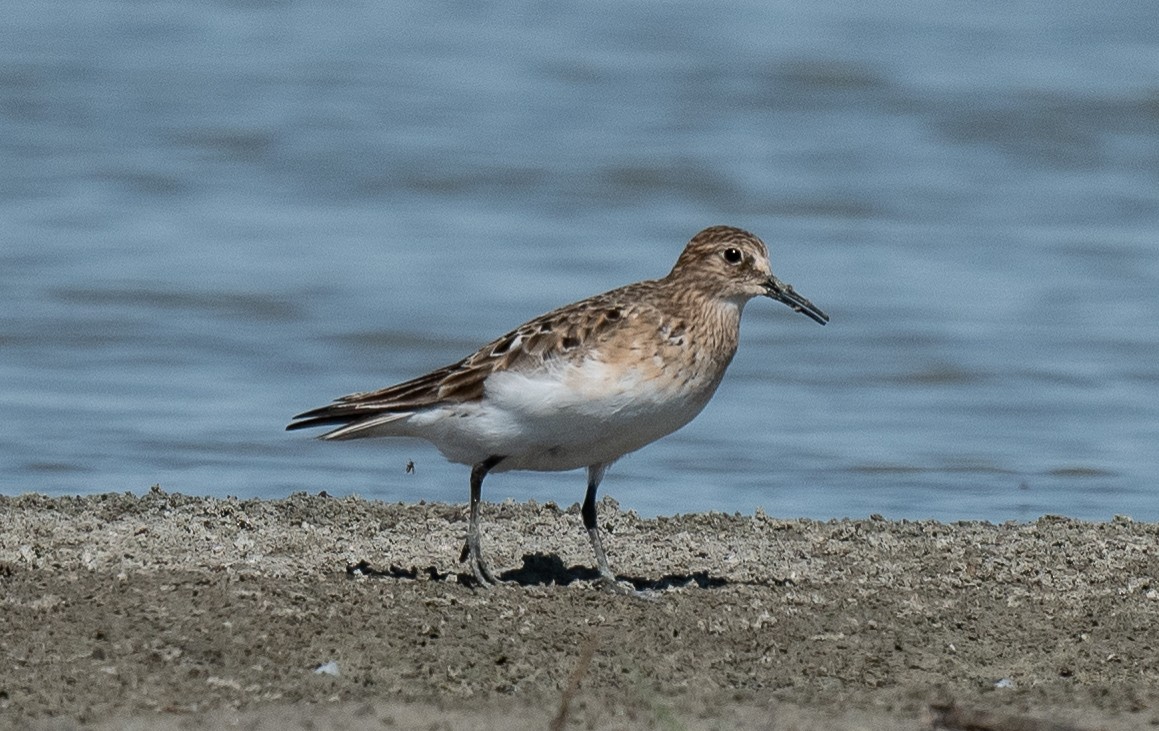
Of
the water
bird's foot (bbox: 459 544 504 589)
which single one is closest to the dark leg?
bird's foot (bbox: 459 544 504 589)

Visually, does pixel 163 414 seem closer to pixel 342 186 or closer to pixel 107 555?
pixel 107 555

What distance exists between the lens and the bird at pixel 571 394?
699 centimetres

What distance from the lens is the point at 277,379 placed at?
11828 mm

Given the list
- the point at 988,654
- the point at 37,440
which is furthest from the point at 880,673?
the point at 37,440

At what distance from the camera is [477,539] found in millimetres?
7219

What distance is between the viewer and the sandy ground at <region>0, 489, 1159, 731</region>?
5.61 m

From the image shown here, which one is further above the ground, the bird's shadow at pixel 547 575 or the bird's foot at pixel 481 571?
the bird's foot at pixel 481 571

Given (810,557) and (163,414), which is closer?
(810,557)

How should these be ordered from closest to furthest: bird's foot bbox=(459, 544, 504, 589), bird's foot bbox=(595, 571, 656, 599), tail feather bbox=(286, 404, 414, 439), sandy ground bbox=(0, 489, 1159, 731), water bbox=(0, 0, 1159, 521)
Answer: sandy ground bbox=(0, 489, 1159, 731)
bird's foot bbox=(595, 571, 656, 599)
bird's foot bbox=(459, 544, 504, 589)
tail feather bbox=(286, 404, 414, 439)
water bbox=(0, 0, 1159, 521)

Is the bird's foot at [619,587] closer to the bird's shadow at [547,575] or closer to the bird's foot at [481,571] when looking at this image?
the bird's shadow at [547,575]

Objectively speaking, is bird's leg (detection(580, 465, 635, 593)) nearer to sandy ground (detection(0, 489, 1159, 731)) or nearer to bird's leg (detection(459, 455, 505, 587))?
sandy ground (detection(0, 489, 1159, 731))

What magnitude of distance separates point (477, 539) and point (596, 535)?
460mm

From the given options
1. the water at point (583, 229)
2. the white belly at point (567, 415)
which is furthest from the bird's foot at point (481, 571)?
the water at point (583, 229)

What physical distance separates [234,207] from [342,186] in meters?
1.10
